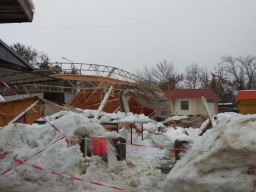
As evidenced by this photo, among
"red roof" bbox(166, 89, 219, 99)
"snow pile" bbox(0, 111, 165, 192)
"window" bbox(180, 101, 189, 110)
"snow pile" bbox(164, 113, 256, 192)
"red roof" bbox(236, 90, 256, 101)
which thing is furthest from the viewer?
"window" bbox(180, 101, 189, 110)

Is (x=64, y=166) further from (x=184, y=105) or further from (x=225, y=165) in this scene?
(x=184, y=105)

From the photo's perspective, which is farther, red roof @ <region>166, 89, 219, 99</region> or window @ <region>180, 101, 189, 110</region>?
window @ <region>180, 101, 189, 110</region>

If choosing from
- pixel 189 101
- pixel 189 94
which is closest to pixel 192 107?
pixel 189 101

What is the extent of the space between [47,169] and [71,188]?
101 centimetres

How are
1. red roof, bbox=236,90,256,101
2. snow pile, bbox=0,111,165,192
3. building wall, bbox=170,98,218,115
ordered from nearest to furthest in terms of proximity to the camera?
snow pile, bbox=0,111,165,192 → red roof, bbox=236,90,256,101 → building wall, bbox=170,98,218,115

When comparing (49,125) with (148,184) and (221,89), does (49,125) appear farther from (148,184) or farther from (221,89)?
(221,89)

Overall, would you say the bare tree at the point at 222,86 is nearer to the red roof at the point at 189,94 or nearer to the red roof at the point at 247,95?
the red roof at the point at 189,94

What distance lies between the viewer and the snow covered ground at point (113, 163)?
4004 millimetres

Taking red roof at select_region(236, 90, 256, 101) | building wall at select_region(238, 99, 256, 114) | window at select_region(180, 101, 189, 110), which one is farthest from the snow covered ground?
window at select_region(180, 101, 189, 110)

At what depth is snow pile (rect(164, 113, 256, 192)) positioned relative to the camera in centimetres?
389

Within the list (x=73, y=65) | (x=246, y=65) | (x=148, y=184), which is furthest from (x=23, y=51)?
(x=148, y=184)

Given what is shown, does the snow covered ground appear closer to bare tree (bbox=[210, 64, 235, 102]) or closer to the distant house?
the distant house

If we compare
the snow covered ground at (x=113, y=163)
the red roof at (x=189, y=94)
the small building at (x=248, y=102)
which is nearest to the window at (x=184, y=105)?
the red roof at (x=189, y=94)

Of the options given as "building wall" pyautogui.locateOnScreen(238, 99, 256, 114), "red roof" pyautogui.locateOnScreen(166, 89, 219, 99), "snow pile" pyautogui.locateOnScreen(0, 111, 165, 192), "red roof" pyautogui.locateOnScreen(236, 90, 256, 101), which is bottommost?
"snow pile" pyautogui.locateOnScreen(0, 111, 165, 192)
